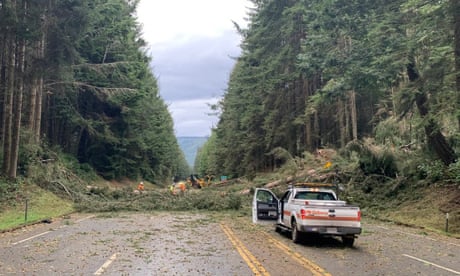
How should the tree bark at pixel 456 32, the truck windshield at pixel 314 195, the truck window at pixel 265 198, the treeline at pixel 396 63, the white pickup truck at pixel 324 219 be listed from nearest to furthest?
the white pickup truck at pixel 324 219
the truck windshield at pixel 314 195
the tree bark at pixel 456 32
the treeline at pixel 396 63
the truck window at pixel 265 198

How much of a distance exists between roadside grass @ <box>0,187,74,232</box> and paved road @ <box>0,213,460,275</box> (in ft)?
4.84

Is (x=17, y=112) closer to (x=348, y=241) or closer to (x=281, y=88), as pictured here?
(x=348, y=241)

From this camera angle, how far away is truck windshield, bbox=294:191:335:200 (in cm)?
1470

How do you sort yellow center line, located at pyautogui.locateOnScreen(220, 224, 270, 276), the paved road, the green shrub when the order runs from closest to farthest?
1. yellow center line, located at pyautogui.locateOnScreen(220, 224, 270, 276)
2. the paved road
3. the green shrub

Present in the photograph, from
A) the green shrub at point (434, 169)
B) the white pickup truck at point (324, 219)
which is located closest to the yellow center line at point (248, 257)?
the white pickup truck at point (324, 219)

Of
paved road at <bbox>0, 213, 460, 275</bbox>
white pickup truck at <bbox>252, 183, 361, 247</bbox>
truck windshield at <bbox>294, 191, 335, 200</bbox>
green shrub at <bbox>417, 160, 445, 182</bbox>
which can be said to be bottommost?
paved road at <bbox>0, 213, 460, 275</bbox>

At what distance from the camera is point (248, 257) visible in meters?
10.3

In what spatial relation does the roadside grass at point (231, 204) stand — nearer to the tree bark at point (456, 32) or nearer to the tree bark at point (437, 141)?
the tree bark at point (437, 141)

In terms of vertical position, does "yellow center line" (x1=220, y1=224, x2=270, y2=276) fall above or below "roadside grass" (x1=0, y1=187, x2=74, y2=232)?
below

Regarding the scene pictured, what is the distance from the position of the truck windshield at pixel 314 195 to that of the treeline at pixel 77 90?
16.1 m

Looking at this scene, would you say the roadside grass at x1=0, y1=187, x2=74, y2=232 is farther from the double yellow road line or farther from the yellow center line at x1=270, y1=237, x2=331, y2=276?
the yellow center line at x1=270, y1=237, x2=331, y2=276

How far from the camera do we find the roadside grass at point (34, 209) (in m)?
17.8

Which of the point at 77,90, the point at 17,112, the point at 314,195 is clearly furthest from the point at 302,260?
the point at 77,90

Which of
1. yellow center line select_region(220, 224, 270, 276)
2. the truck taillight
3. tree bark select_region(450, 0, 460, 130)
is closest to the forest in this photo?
tree bark select_region(450, 0, 460, 130)
